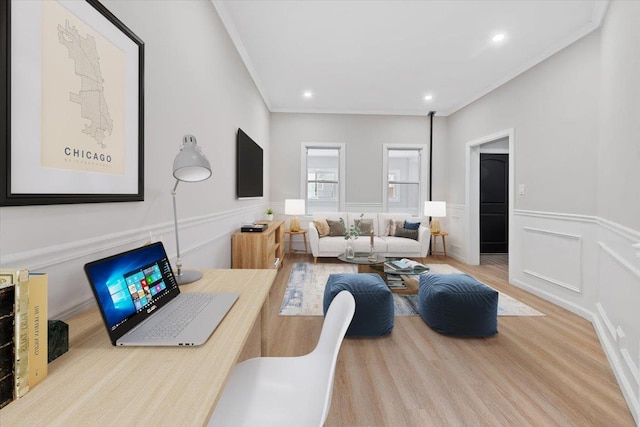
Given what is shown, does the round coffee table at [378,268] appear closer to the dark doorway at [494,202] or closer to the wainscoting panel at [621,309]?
the wainscoting panel at [621,309]

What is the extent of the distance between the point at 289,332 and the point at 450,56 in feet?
11.8

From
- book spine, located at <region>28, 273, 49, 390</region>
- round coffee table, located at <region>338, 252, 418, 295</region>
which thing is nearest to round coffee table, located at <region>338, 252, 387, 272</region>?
round coffee table, located at <region>338, 252, 418, 295</region>

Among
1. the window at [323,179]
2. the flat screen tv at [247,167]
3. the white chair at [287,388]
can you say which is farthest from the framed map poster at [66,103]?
the window at [323,179]

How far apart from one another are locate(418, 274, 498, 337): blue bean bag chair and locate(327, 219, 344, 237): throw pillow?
9.14 ft

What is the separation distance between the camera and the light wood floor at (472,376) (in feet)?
5.03

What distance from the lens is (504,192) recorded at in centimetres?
591

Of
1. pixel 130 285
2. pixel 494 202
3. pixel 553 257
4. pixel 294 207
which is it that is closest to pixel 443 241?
pixel 494 202

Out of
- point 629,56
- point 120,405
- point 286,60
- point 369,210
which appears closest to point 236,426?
point 120,405

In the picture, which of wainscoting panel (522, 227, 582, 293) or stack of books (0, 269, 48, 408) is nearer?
stack of books (0, 269, 48, 408)

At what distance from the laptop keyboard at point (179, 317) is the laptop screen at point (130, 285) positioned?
0.07 meters

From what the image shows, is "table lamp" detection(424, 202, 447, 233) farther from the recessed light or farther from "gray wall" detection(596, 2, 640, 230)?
the recessed light

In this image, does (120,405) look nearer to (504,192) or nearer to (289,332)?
(289,332)

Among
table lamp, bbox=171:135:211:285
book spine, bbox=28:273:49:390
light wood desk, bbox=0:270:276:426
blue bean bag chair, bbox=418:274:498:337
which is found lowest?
blue bean bag chair, bbox=418:274:498:337

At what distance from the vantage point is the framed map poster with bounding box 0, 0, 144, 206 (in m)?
0.83
